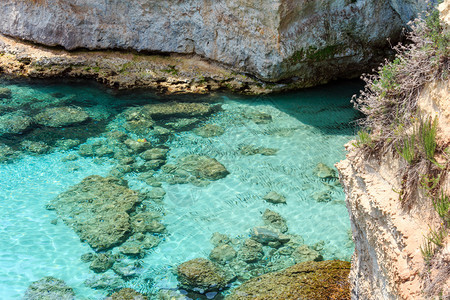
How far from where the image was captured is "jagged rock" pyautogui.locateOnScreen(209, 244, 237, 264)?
6.37 metres

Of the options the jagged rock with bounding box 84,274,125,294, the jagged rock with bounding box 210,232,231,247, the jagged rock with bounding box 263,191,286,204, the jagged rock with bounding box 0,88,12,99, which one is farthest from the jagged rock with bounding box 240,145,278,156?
the jagged rock with bounding box 0,88,12,99

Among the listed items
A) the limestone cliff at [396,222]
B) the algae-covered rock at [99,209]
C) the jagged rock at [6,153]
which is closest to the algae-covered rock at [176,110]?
the algae-covered rock at [99,209]

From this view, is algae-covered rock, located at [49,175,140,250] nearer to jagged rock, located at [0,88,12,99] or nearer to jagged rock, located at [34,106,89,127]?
jagged rock, located at [34,106,89,127]

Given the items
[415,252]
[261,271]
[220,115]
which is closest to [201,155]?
[220,115]

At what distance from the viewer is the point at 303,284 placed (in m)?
5.65

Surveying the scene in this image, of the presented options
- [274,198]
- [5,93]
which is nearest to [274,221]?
[274,198]

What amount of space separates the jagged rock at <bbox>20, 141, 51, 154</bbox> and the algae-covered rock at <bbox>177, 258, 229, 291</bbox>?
4697mm

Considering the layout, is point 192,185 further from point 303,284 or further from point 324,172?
point 303,284

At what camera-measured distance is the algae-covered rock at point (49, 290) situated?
569 centimetres

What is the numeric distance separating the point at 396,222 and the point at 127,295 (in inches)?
144

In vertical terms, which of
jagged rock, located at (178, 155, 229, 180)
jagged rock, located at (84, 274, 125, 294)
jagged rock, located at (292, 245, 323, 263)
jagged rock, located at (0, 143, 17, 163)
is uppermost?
jagged rock, located at (178, 155, 229, 180)

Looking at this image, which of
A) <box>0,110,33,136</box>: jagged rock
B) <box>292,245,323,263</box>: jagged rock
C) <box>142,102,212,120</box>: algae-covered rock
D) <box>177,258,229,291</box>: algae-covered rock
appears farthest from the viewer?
<box>142,102,212,120</box>: algae-covered rock

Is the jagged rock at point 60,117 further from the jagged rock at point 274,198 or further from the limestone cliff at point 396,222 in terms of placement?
the limestone cliff at point 396,222

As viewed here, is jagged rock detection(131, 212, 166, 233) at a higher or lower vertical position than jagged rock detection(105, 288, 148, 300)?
higher
